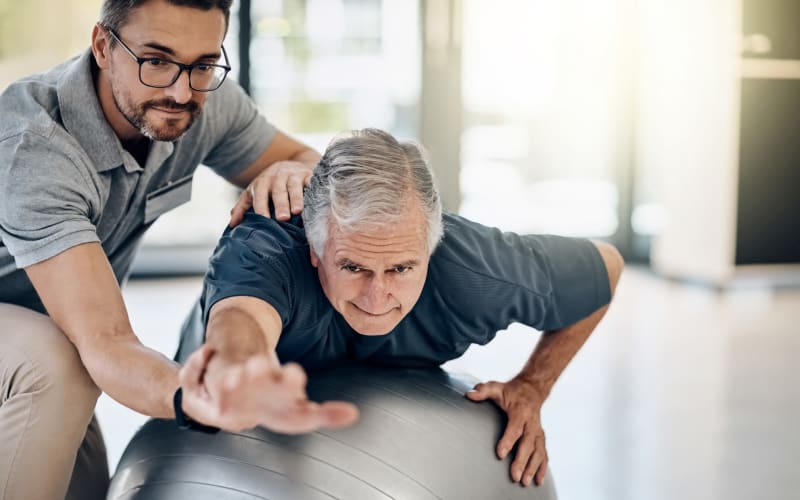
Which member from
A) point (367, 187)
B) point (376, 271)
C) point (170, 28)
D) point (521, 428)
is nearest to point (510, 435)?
point (521, 428)

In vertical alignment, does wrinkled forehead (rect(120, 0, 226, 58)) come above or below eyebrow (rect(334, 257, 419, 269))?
above

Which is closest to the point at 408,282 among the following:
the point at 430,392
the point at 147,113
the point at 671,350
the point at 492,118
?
the point at 430,392

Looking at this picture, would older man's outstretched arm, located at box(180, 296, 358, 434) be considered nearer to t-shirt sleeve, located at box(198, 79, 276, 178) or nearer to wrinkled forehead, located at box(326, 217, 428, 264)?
wrinkled forehead, located at box(326, 217, 428, 264)

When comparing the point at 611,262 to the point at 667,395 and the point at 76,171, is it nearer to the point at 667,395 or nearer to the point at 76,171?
the point at 76,171

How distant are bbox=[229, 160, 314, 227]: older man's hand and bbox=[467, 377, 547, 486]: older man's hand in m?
0.44

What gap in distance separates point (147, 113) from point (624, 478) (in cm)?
163

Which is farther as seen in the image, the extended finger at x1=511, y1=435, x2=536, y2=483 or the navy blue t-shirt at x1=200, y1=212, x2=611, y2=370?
the extended finger at x1=511, y1=435, x2=536, y2=483

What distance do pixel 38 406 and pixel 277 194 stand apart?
514 mm

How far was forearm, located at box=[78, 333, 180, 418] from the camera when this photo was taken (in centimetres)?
135

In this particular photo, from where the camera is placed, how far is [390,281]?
59.5 inches

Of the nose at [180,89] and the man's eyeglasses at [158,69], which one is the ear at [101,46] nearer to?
the man's eyeglasses at [158,69]

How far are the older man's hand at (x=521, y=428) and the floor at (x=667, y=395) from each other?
2.72ft

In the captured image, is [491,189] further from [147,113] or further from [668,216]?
[147,113]

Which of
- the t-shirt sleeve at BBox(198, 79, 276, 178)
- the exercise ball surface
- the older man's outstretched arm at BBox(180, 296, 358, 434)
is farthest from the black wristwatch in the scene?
the t-shirt sleeve at BBox(198, 79, 276, 178)
